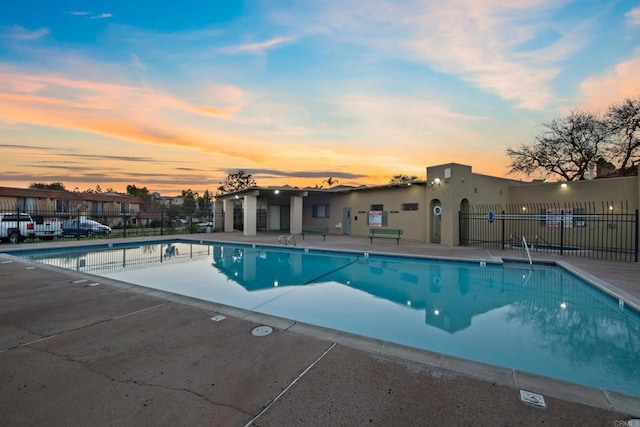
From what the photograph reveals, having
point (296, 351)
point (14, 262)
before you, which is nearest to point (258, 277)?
point (296, 351)

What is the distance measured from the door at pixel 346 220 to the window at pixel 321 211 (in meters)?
1.52

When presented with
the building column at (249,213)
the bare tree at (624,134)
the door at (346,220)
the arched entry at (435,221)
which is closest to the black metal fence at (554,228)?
the arched entry at (435,221)

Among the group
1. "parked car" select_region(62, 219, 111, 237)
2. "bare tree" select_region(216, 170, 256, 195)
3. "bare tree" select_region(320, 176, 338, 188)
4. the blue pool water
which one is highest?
"bare tree" select_region(320, 176, 338, 188)

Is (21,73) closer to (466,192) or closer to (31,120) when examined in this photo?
(31,120)

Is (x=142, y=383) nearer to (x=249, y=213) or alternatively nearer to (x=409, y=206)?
(x=409, y=206)

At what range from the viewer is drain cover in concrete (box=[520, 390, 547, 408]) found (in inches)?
94.6

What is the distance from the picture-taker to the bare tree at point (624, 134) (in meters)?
17.9

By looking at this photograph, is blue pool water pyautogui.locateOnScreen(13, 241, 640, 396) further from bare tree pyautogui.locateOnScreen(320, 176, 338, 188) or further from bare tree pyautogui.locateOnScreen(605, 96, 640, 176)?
bare tree pyautogui.locateOnScreen(320, 176, 338, 188)

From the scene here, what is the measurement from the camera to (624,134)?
18.8m

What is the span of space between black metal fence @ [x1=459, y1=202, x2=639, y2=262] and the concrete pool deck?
11971 mm

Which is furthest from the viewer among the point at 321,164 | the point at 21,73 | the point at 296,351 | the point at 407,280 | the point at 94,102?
the point at 321,164

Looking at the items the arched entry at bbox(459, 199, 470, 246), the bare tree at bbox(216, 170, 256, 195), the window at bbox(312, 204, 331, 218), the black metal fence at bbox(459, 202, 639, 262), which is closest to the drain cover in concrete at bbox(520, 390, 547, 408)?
the black metal fence at bbox(459, 202, 639, 262)

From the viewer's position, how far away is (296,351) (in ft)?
11.1

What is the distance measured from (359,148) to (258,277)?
1257 cm
